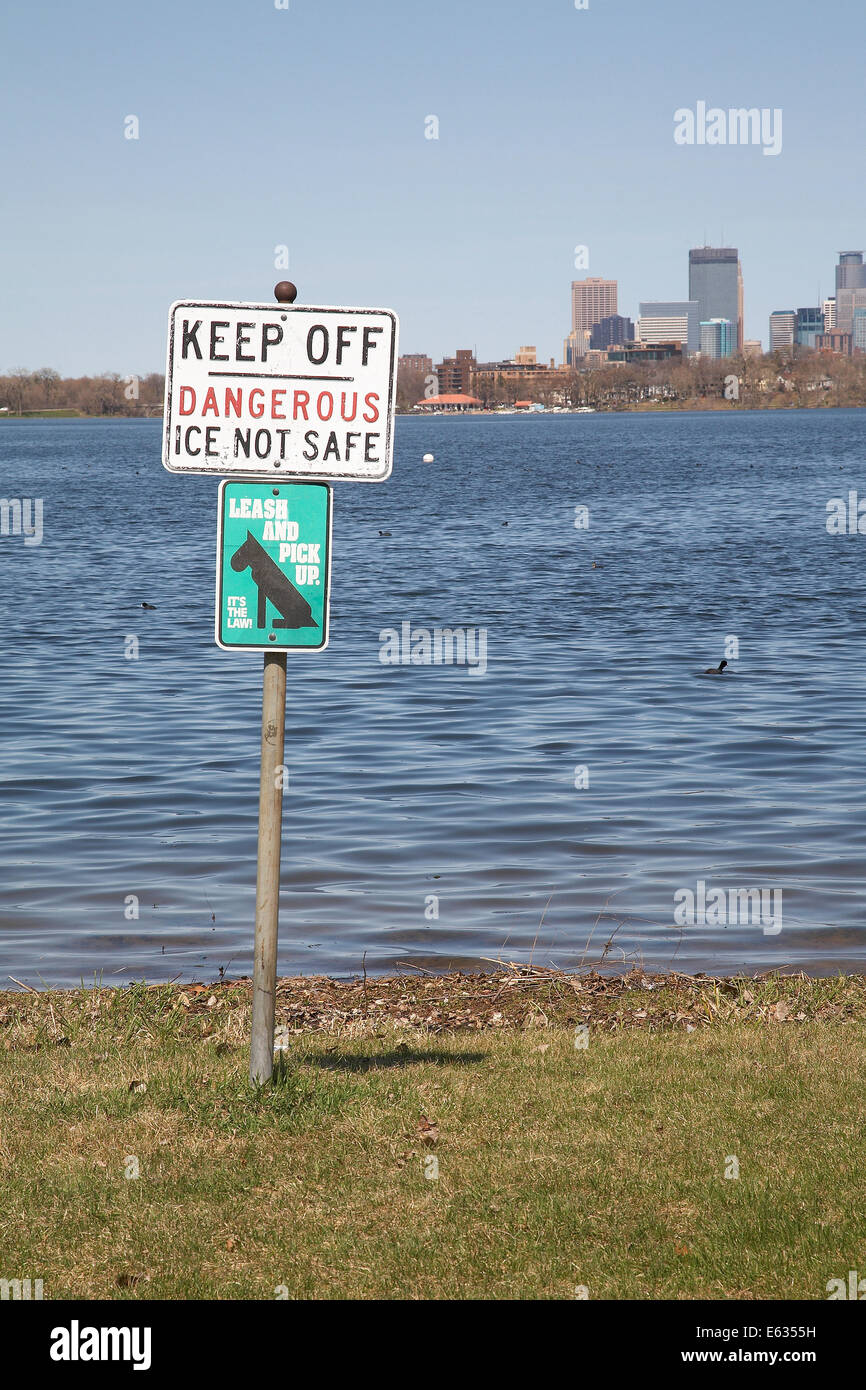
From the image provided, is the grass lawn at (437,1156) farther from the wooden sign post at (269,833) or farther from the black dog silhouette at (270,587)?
the black dog silhouette at (270,587)

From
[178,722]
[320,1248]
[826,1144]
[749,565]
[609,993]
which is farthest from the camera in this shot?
[749,565]

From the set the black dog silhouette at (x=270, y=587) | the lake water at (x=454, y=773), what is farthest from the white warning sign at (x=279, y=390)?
the lake water at (x=454, y=773)

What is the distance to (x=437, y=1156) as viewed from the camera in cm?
586

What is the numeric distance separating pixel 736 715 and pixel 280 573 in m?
14.1

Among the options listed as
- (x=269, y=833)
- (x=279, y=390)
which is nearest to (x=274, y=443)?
(x=279, y=390)

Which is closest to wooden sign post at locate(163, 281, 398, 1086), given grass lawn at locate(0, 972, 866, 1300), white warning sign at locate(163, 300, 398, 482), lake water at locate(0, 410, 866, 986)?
white warning sign at locate(163, 300, 398, 482)

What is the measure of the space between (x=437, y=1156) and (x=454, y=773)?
1030cm

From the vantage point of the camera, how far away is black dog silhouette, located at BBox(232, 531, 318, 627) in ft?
20.0

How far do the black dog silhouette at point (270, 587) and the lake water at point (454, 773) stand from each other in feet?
14.6

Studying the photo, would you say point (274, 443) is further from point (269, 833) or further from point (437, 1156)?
point (437, 1156)

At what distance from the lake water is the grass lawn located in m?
2.47

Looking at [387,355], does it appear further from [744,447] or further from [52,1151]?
[744,447]
